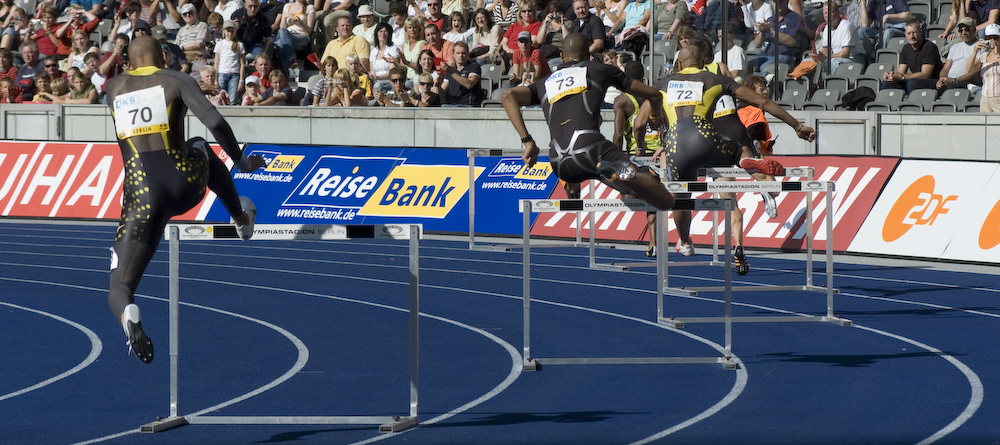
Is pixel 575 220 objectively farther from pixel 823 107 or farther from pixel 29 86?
pixel 29 86

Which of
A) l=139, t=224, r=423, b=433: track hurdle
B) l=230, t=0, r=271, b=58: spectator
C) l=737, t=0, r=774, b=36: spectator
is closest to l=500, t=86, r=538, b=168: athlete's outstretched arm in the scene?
l=139, t=224, r=423, b=433: track hurdle

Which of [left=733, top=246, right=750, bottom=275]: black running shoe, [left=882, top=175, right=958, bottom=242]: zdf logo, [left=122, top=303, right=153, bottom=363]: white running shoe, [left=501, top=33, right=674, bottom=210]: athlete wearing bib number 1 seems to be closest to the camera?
[left=122, top=303, right=153, bottom=363]: white running shoe

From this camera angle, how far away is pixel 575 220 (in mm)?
17531

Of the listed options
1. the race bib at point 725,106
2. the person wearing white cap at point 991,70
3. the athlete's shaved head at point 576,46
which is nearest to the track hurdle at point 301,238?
the athlete's shaved head at point 576,46

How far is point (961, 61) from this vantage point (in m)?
17.8

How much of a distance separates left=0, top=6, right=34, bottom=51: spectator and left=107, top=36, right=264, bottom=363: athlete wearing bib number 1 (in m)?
20.6

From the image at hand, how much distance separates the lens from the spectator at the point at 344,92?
70.3ft

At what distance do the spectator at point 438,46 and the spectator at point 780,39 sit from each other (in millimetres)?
4930

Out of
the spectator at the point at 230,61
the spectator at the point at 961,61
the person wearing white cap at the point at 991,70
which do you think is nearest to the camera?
the person wearing white cap at the point at 991,70

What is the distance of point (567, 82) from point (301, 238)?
3.13 metres

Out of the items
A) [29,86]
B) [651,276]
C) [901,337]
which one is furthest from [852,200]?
[29,86]

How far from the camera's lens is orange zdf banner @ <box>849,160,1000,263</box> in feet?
46.0

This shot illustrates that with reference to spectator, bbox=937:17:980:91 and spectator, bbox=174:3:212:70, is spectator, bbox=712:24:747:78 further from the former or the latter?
spectator, bbox=174:3:212:70

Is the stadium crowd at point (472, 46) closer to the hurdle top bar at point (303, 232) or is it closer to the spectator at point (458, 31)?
the spectator at point (458, 31)
